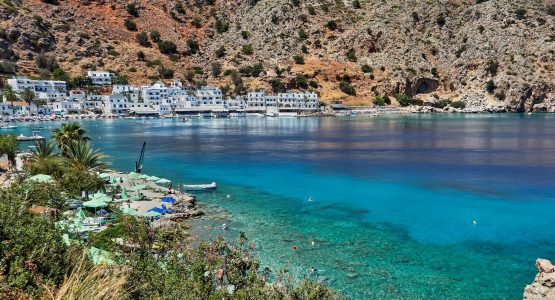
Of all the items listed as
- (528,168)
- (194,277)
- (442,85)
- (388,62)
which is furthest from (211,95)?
(194,277)

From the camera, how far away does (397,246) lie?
83.8 ft

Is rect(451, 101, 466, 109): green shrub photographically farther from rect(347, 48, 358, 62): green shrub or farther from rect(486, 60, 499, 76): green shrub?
rect(347, 48, 358, 62): green shrub

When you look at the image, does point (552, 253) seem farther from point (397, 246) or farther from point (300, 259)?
point (300, 259)

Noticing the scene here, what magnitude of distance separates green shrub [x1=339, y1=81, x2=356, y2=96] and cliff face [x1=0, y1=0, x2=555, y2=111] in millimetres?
573

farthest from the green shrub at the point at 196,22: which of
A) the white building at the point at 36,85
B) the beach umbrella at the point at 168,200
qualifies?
the beach umbrella at the point at 168,200

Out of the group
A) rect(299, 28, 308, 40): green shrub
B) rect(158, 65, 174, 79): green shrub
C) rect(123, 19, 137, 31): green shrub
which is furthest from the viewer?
rect(299, 28, 308, 40): green shrub

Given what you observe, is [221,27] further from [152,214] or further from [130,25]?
[152,214]

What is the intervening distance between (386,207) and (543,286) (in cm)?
2012

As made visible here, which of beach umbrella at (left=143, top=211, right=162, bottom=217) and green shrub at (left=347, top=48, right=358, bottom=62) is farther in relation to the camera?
green shrub at (left=347, top=48, right=358, bottom=62)

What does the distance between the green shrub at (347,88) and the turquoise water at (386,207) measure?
273 feet

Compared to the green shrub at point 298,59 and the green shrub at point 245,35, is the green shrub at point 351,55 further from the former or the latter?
the green shrub at point 245,35

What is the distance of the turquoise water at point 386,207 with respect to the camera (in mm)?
21578

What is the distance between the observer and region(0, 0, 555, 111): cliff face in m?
149

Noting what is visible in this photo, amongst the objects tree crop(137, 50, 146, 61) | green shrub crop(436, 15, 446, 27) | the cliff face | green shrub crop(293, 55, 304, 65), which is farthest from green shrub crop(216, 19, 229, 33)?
green shrub crop(436, 15, 446, 27)
